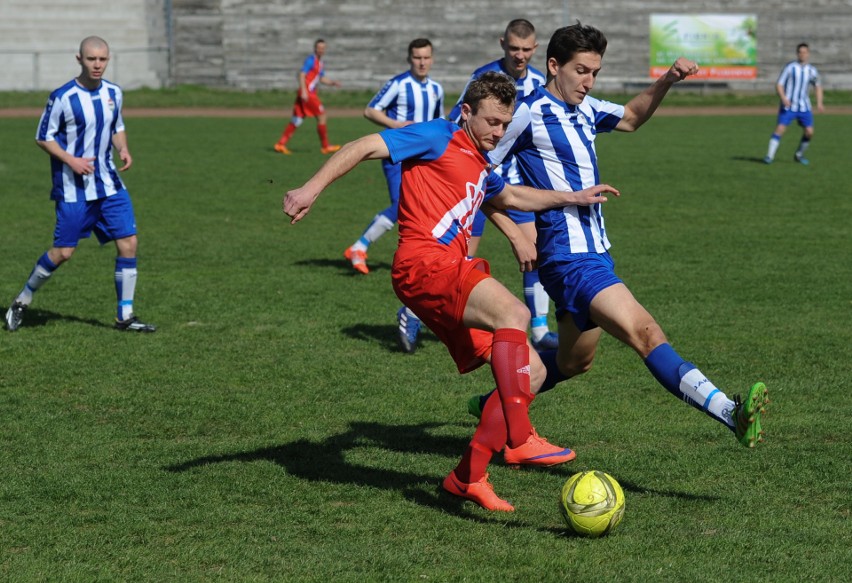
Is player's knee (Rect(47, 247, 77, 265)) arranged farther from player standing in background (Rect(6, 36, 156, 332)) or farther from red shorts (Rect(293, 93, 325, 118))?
red shorts (Rect(293, 93, 325, 118))

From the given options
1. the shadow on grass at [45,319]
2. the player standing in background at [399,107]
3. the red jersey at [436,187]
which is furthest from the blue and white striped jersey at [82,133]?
the red jersey at [436,187]

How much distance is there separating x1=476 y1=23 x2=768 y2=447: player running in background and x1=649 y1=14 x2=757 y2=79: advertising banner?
34609 mm

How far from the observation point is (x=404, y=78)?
11766 millimetres

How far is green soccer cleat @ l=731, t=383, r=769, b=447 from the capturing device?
480 centimetres

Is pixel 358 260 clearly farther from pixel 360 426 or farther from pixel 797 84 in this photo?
pixel 797 84

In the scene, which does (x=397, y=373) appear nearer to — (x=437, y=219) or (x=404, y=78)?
(x=437, y=219)

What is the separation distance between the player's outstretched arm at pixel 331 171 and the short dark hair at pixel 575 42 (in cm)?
111

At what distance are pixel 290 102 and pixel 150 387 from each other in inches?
1183

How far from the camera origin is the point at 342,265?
12.0 m

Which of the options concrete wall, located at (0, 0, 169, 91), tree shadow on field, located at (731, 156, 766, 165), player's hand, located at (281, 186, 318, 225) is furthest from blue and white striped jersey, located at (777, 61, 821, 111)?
concrete wall, located at (0, 0, 169, 91)

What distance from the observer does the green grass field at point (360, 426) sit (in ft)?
15.4

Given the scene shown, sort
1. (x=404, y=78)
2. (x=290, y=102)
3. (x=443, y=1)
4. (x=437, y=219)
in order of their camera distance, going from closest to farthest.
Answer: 1. (x=437, y=219)
2. (x=404, y=78)
3. (x=290, y=102)
4. (x=443, y=1)

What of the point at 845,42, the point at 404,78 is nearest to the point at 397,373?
the point at 404,78

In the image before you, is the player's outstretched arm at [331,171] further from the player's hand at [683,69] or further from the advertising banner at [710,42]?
the advertising banner at [710,42]
